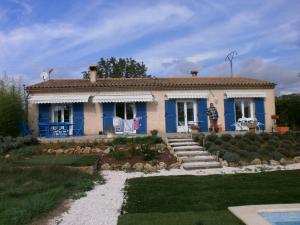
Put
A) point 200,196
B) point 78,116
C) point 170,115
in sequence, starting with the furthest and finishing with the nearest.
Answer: point 170,115, point 78,116, point 200,196

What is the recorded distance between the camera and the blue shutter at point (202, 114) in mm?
29172

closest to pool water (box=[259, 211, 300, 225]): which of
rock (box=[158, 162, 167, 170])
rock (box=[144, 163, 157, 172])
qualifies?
rock (box=[144, 163, 157, 172])

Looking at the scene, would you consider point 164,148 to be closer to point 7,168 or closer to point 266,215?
→ point 7,168

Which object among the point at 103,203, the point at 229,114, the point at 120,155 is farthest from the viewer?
the point at 229,114

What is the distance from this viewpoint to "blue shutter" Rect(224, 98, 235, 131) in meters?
29.6

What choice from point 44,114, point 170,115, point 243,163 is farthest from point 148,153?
point 44,114

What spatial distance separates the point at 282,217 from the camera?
8586 mm

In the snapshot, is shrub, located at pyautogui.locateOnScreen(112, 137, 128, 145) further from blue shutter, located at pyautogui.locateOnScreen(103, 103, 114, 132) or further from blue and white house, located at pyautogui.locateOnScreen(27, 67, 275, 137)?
blue shutter, located at pyautogui.locateOnScreen(103, 103, 114, 132)

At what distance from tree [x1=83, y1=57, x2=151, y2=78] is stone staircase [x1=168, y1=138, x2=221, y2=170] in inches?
1471

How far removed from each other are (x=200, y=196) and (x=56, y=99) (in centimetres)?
1837

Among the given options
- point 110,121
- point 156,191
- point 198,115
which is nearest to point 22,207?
point 156,191

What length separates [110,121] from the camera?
28297 millimetres

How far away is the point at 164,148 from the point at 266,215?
1222 cm

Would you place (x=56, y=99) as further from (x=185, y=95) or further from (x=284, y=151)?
(x=284, y=151)
